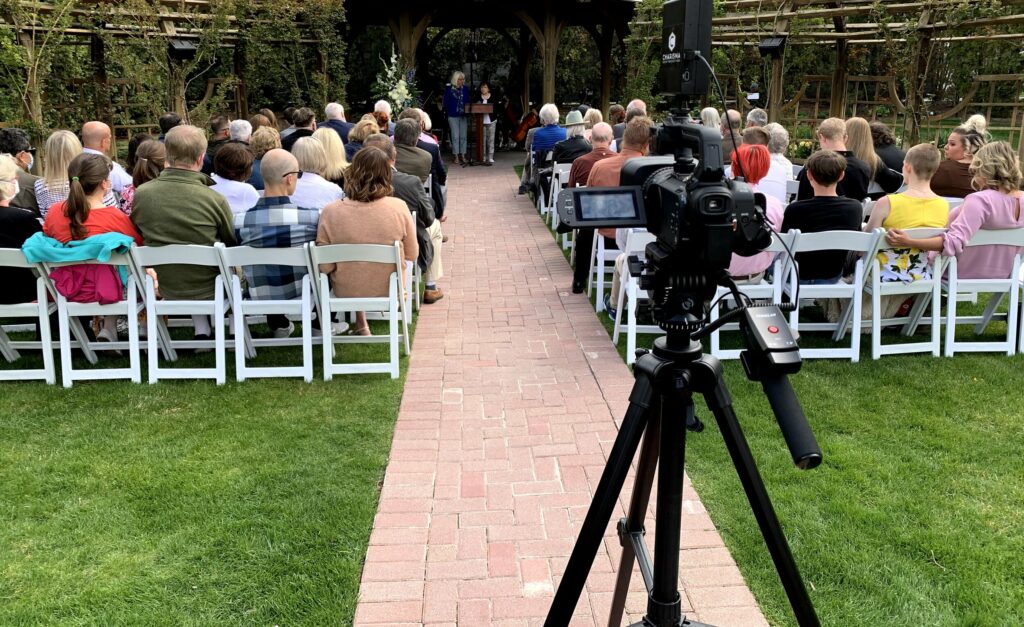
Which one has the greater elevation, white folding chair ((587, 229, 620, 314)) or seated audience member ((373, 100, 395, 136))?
seated audience member ((373, 100, 395, 136))

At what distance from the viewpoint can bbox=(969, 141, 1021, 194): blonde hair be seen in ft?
17.3

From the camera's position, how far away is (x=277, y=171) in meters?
5.31

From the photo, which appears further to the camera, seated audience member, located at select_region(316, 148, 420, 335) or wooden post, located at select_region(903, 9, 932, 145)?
wooden post, located at select_region(903, 9, 932, 145)

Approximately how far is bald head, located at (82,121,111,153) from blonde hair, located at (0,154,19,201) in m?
1.26

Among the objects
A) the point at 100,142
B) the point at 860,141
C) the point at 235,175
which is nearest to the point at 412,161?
the point at 235,175

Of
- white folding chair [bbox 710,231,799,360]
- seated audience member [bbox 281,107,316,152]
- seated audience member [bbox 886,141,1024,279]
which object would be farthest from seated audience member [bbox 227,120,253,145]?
seated audience member [bbox 886,141,1024,279]

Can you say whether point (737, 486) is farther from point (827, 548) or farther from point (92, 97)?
Result: point (92, 97)

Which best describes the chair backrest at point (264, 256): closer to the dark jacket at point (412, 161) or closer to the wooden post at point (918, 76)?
the dark jacket at point (412, 161)

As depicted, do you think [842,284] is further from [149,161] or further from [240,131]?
[240,131]

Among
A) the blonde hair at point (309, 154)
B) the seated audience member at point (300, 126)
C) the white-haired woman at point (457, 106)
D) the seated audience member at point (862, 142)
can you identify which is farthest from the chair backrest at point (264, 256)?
the white-haired woman at point (457, 106)

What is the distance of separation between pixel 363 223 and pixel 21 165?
301 cm

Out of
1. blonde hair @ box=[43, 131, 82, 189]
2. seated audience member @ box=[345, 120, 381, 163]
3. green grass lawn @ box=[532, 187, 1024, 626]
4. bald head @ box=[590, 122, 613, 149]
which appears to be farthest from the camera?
seated audience member @ box=[345, 120, 381, 163]

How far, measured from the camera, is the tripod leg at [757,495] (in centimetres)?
198

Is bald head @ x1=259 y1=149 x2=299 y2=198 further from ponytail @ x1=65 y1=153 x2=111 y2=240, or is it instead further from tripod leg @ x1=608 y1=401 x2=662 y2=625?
tripod leg @ x1=608 y1=401 x2=662 y2=625
